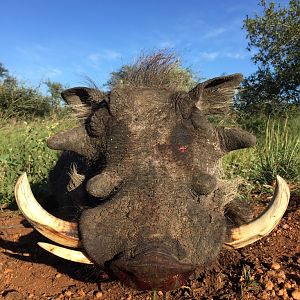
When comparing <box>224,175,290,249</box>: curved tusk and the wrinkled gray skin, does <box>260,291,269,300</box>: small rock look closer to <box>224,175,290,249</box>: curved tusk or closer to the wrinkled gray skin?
<box>224,175,290,249</box>: curved tusk

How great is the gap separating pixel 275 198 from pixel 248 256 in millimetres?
868

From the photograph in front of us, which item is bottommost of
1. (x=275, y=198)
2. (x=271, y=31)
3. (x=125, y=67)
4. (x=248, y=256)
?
(x=248, y=256)

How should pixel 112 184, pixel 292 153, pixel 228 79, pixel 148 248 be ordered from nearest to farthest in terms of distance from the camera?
1. pixel 148 248
2. pixel 112 184
3. pixel 228 79
4. pixel 292 153

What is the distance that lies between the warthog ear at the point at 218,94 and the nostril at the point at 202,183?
754 millimetres

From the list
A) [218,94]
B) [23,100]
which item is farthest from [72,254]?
[23,100]

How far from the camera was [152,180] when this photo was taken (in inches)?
87.8

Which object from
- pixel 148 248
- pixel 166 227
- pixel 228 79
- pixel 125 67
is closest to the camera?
pixel 148 248

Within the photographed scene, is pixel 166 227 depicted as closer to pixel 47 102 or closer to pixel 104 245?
pixel 104 245

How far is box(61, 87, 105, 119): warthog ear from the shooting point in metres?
3.19

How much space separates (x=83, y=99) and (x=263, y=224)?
1.68 m

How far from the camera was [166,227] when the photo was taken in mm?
1963

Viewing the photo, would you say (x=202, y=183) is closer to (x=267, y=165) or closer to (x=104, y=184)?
(x=104, y=184)

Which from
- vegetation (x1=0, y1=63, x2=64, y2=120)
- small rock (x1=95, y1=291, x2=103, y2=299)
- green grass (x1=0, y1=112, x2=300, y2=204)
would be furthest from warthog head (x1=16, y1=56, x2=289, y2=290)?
vegetation (x1=0, y1=63, x2=64, y2=120)

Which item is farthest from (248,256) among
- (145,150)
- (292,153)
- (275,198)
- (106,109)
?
(292,153)
